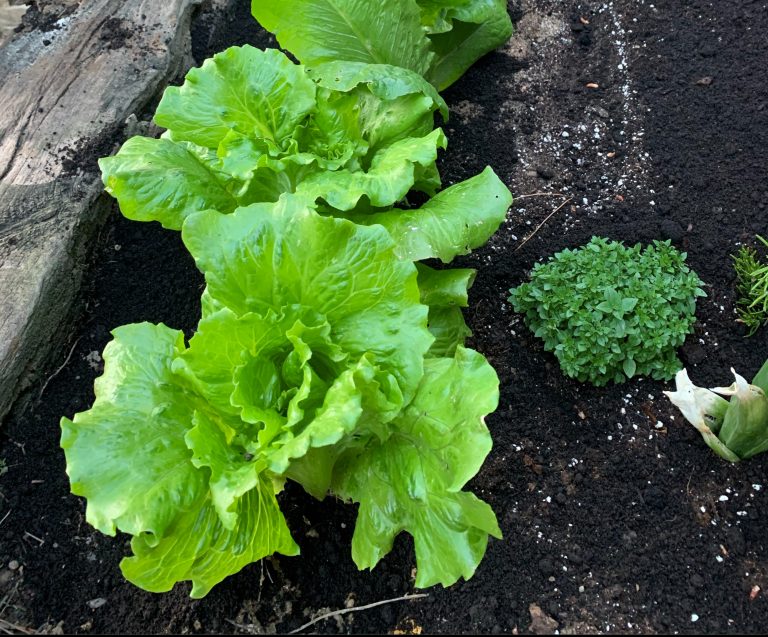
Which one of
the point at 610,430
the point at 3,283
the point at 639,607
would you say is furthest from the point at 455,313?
the point at 3,283

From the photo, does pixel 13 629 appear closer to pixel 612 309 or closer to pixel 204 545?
pixel 204 545

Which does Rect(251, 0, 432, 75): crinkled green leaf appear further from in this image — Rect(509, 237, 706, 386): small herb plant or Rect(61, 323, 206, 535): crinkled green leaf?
Rect(61, 323, 206, 535): crinkled green leaf

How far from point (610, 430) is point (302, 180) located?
58.0 inches

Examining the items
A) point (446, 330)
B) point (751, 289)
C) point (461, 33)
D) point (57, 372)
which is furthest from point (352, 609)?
point (461, 33)

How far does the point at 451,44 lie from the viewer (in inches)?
146

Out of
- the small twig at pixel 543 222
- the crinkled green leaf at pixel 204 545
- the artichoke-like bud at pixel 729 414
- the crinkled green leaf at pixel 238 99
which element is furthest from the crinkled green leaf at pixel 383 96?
the crinkled green leaf at pixel 204 545

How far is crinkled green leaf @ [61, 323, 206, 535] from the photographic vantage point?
71.4 inches

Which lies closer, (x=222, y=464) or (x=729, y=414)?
(x=222, y=464)

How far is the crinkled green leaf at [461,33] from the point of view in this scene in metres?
3.51

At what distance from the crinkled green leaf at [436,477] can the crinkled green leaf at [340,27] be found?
1.63 metres

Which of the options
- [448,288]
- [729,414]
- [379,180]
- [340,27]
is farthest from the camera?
[340,27]

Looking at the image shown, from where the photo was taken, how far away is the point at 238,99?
2.70 meters

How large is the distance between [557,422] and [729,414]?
1.94ft

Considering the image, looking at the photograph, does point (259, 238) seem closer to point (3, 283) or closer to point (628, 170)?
point (3, 283)
